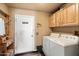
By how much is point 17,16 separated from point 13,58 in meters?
0.74

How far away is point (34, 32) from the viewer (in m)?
1.80

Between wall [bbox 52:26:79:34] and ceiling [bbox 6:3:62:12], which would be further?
wall [bbox 52:26:79:34]

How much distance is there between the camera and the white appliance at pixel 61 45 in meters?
1.62

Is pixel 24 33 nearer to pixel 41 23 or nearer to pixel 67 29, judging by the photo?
pixel 41 23

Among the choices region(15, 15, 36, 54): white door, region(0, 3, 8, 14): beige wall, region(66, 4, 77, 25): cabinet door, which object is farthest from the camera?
region(66, 4, 77, 25): cabinet door

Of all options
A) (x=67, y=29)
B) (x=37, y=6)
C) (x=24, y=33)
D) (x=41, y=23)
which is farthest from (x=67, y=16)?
(x=24, y=33)

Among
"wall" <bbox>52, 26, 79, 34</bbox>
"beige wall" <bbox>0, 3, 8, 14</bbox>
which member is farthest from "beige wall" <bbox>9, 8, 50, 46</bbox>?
"beige wall" <bbox>0, 3, 8, 14</bbox>

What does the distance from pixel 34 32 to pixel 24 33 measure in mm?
190

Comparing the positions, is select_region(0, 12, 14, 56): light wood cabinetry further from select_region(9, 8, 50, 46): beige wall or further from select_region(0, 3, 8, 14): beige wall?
select_region(9, 8, 50, 46): beige wall

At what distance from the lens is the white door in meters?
1.75

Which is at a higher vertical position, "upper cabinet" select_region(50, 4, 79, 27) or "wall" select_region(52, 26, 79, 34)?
"upper cabinet" select_region(50, 4, 79, 27)

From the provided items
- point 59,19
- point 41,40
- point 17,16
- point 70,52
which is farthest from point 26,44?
point 59,19

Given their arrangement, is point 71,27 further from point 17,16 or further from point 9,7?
point 9,7

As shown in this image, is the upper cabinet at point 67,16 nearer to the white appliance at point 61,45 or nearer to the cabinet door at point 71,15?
the cabinet door at point 71,15
